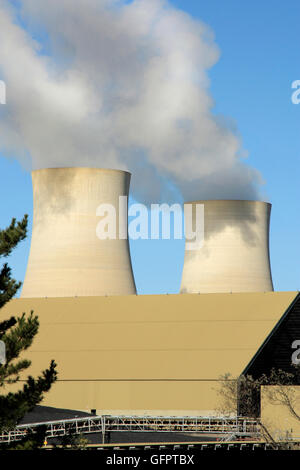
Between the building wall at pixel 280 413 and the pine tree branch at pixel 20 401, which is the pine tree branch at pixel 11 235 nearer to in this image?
the pine tree branch at pixel 20 401

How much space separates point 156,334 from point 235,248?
6.65 meters

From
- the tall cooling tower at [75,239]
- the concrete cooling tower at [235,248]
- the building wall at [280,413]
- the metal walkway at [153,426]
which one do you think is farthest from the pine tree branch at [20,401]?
the concrete cooling tower at [235,248]

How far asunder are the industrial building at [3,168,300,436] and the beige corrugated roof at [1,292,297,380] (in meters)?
0.04

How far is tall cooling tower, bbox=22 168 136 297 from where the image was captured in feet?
123

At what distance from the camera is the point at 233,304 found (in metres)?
35.0

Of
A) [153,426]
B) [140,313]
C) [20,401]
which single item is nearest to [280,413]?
[153,426]

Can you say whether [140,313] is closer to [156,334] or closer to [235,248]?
[156,334]

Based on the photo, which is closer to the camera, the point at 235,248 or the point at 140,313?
the point at 140,313

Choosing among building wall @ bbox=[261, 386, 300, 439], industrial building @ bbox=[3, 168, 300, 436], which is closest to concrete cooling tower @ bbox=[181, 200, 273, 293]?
industrial building @ bbox=[3, 168, 300, 436]

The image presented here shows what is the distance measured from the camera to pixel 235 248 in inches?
1577

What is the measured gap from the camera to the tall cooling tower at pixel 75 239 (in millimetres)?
37375

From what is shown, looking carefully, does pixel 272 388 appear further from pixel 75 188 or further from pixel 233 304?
pixel 75 188
